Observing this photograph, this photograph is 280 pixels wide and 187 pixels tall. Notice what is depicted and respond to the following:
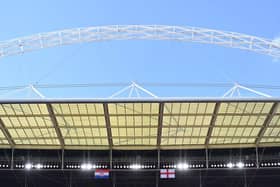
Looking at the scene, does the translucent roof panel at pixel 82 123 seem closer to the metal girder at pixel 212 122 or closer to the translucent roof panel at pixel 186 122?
the translucent roof panel at pixel 186 122

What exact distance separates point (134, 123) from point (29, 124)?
9944mm

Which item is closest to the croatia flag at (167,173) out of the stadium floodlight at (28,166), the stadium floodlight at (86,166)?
the stadium floodlight at (86,166)

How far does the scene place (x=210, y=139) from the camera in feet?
150

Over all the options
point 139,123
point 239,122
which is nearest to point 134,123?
point 139,123

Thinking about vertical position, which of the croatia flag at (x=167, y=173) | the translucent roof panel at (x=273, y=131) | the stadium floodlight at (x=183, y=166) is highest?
the translucent roof panel at (x=273, y=131)

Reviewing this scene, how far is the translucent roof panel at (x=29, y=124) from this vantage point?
39.3 metres

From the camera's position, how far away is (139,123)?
4234cm

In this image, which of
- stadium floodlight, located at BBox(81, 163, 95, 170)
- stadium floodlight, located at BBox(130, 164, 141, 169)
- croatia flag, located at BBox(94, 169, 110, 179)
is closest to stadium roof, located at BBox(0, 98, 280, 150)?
stadium floodlight, located at BBox(81, 163, 95, 170)

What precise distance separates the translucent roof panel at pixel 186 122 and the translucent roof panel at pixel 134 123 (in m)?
1.11

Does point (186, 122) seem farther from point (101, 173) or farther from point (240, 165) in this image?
point (101, 173)

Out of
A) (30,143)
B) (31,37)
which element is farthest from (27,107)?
(30,143)

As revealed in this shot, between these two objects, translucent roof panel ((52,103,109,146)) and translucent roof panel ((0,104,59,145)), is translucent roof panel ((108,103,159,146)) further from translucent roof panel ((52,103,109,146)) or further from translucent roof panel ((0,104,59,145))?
translucent roof panel ((0,104,59,145))

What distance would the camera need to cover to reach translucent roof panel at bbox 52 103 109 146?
3934cm

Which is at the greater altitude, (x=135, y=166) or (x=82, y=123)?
(x=82, y=123)
